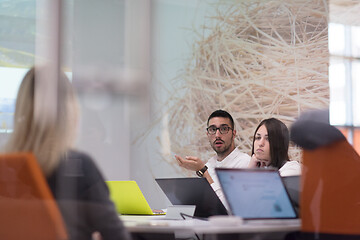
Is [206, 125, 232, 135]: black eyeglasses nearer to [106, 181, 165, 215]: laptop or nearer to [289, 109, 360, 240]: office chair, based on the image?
[106, 181, 165, 215]: laptop

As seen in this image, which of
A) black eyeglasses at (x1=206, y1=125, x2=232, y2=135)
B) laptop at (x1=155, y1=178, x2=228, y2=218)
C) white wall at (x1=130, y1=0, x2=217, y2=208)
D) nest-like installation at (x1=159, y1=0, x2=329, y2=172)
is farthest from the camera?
nest-like installation at (x1=159, y1=0, x2=329, y2=172)

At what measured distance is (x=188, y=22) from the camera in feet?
17.9

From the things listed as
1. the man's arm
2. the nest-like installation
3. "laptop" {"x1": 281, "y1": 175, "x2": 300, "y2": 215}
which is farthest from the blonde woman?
the nest-like installation

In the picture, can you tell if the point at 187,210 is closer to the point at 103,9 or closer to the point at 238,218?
the point at 238,218

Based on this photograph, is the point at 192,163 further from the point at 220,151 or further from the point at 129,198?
the point at 129,198

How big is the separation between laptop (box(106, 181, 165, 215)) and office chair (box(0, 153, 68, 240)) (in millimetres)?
280

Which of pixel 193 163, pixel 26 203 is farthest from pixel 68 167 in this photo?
pixel 193 163

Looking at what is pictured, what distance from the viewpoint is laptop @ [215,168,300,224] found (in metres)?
2.14

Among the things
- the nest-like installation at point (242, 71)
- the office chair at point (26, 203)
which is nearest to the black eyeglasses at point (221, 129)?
the nest-like installation at point (242, 71)

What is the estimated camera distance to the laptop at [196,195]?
2.40m

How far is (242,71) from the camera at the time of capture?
534cm

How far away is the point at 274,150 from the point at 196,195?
644mm

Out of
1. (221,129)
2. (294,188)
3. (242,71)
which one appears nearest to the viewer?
(294,188)

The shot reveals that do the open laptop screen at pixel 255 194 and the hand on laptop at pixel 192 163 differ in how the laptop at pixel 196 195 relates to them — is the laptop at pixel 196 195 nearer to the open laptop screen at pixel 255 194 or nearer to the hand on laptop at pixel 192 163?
the open laptop screen at pixel 255 194
